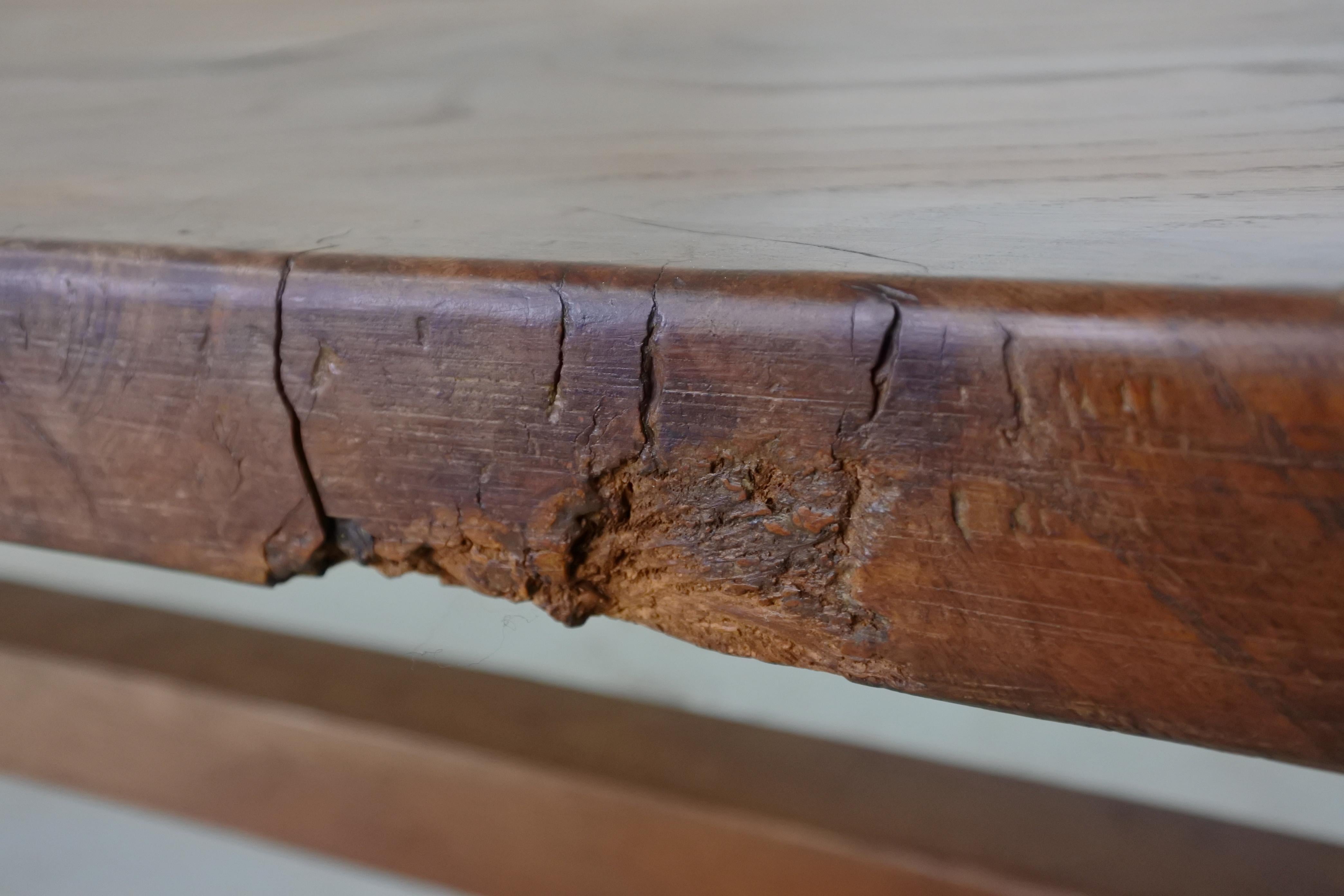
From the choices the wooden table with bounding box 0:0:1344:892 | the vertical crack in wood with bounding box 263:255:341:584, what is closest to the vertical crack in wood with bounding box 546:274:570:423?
the wooden table with bounding box 0:0:1344:892

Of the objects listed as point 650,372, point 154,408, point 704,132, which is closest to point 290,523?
point 154,408

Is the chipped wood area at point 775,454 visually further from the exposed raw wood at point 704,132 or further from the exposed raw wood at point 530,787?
the exposed raw wood at point 530,787

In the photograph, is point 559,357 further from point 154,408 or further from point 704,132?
point 704,132

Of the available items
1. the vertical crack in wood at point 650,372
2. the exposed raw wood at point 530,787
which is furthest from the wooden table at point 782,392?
the exposed raw wood at point 530,787

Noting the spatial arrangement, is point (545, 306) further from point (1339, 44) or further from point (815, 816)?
point (1339, 44)

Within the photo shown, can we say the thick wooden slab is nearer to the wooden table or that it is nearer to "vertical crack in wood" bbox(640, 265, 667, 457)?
the wooden table
